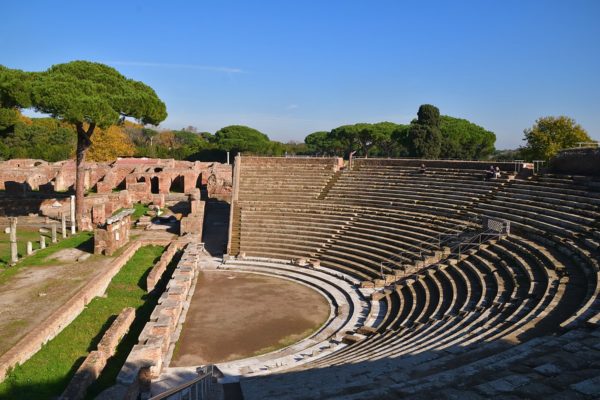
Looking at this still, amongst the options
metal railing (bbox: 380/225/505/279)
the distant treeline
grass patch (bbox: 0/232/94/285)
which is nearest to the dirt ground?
metal railing (bbox: 380/225/505/279)

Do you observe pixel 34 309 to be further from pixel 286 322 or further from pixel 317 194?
pixel 317 194

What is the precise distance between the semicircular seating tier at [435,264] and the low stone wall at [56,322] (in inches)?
224

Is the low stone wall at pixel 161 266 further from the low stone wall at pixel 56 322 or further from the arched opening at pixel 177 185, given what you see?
the arched opening at pixel 177 185

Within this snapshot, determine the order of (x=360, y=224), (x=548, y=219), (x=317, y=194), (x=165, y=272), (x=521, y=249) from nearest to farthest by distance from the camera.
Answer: (x=521, y=249) < (x=548, y=219) < (x=165, y=272) < (x=360, y=224) < (x=317, y=194)

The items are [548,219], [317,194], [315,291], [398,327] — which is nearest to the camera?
[398,327]

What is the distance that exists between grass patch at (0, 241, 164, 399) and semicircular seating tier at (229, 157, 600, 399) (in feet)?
14.9

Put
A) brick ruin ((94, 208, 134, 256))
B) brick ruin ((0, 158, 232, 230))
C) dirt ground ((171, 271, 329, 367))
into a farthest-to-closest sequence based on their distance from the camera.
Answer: brick ruin ((0, 158, 232, 230)) < brick ruin ((94, 208, 134, 256)) < dirt ground ((171, 271, 329, 367))

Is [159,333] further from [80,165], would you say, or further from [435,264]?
[80,165]

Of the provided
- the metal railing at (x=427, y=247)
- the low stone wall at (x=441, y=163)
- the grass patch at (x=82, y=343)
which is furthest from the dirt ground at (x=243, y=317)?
the low stone wall at (x=441, y=163)

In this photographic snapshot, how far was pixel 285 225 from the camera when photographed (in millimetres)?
24547

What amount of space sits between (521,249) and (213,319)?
399 inches

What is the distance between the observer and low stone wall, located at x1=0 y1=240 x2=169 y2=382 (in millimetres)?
10914

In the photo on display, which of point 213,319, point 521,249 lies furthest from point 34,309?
point 521,249

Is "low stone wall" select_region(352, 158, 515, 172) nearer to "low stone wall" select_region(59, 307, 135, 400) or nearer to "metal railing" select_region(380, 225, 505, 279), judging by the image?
"metal railing" select_region(380, 225, 505, 279)
